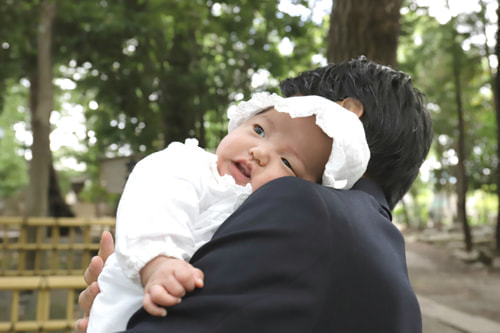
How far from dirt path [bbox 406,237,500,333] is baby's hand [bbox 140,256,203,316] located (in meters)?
8.37

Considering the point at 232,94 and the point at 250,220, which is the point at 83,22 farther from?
the point at 250,220

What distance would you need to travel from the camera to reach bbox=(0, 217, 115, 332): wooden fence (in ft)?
10.0

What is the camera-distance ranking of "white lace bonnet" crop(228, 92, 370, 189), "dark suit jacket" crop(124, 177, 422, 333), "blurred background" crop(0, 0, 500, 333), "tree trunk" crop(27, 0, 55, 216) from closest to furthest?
"dark suit jacket" crop(124, 177, 422, 333)
"white lace bonnet" crop(228, 92, 370, 189)
"blurred background" crop(0, 0, 500, 333)
"tree trunk" crop(27, 0, 55, 216)

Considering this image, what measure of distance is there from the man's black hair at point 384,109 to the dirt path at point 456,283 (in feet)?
25.7

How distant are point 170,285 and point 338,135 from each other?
0.46 m

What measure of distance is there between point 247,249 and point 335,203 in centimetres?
18

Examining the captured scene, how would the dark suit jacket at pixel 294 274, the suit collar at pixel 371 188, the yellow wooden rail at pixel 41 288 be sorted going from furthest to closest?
the yellow wooden rail at pixel 41 288 → the suit collar at pixel 371 188 → the dark suit jacket at pixel 294 274

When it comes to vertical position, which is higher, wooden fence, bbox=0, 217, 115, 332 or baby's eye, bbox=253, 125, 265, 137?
baby's eye, bbox=253, 125, 265, 137

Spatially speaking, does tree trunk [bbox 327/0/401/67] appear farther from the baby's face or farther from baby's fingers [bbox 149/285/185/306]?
baby's fingers [bbox 149/285/185/306]

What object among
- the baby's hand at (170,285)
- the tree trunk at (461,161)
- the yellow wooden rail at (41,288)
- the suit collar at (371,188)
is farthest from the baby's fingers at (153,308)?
the tree trunk at (461,161)

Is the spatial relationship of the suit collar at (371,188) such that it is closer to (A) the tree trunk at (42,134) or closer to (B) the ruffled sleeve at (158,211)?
(B) the ruffled sleeve at (158,211)

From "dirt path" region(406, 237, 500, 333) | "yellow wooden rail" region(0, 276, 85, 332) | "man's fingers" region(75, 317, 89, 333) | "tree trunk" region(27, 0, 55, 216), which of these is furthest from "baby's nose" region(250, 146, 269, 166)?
"tree trunk" region(27, 0, 55, 216)

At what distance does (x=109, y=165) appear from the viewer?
7.04 m

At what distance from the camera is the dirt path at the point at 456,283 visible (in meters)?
8.95
